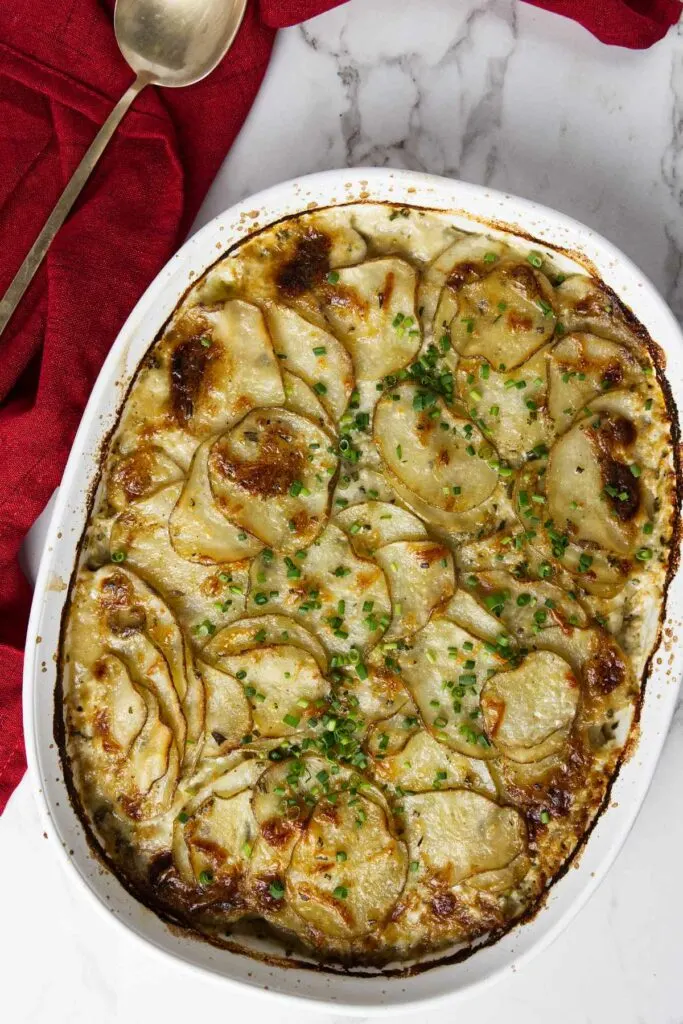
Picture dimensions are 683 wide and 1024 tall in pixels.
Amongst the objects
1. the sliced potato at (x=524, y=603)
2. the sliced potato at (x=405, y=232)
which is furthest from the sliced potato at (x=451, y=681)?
the sliced potato at (x=405, y=232)

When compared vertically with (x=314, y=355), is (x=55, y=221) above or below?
above

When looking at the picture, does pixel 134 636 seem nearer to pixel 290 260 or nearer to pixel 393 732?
pixel 393 732

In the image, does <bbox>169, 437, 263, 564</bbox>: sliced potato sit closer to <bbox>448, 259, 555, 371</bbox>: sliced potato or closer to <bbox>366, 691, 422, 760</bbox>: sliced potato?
<bbox>366, 691, 422, 760</bbox>: sliced potato

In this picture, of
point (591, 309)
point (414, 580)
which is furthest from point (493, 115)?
point (414, 580)

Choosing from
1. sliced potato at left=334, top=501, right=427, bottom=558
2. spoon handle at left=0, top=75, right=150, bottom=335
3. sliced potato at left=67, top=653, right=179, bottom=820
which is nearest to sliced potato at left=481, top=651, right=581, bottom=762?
sliced potato at left=334, top=501, right=427, bottom=558

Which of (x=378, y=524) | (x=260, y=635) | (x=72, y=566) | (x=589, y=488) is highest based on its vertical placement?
(x=589, y=488)

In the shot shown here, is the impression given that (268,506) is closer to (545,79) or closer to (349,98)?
(349,98)

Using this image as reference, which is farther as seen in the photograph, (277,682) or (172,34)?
(172,34)
